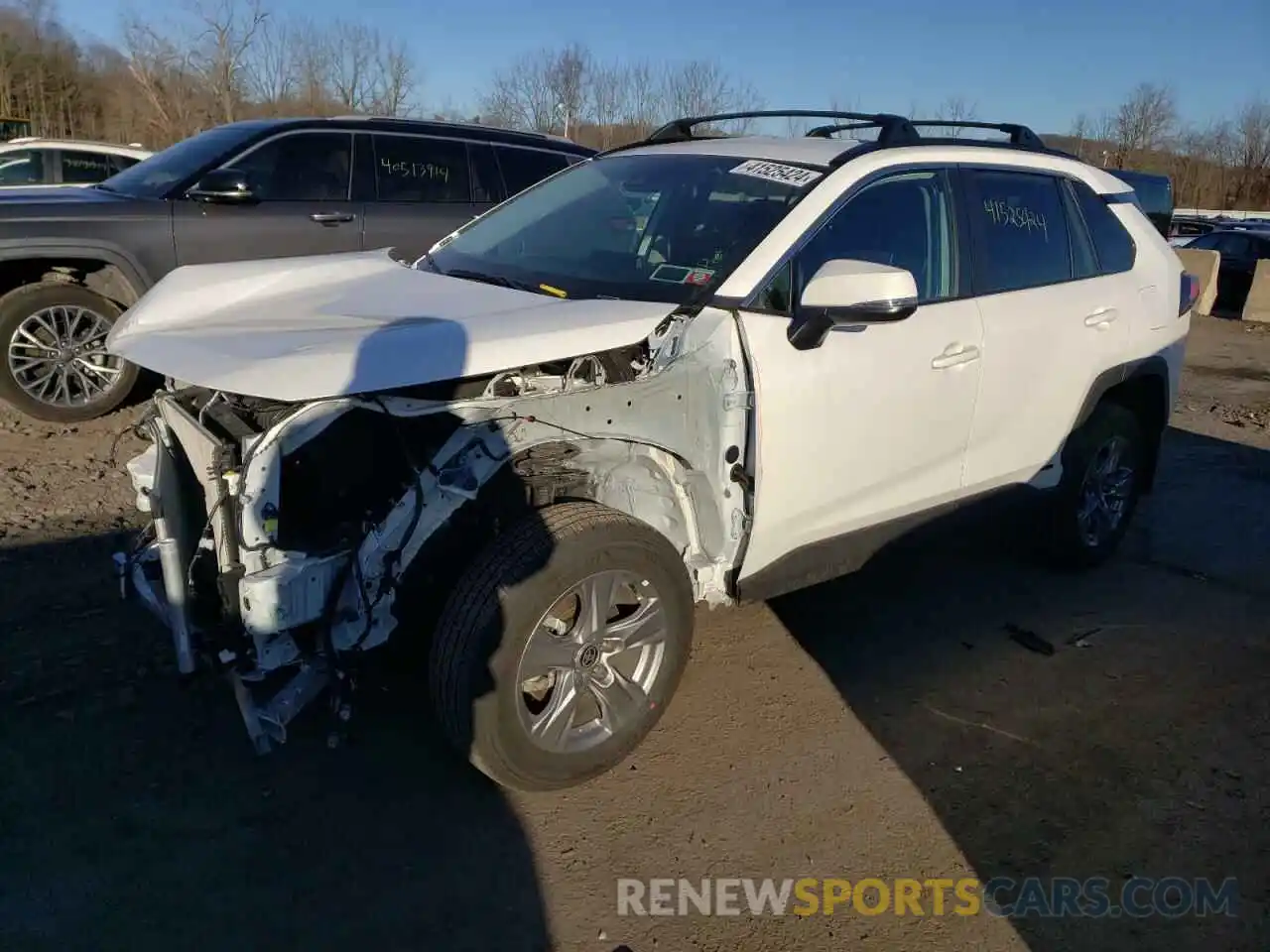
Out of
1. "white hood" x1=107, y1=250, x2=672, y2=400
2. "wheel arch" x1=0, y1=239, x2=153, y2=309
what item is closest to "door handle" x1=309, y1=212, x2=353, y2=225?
"wheel arch" x1=0, y1=239, x2=153, y2=309

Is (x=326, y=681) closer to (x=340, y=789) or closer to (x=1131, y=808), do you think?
(x=340, y=789)

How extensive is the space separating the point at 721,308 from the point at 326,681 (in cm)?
161

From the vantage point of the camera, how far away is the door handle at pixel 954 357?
3619 millimetres

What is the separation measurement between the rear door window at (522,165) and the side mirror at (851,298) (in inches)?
188

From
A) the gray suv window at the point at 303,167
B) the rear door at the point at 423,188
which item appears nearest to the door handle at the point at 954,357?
the rear door at the point at 423,188

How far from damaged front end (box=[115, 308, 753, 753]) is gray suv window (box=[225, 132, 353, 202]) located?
13.0ft

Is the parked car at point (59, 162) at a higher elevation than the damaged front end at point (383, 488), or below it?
higher

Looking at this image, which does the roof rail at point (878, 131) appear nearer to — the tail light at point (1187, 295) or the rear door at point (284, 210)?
the tail light at point (1187, 295)

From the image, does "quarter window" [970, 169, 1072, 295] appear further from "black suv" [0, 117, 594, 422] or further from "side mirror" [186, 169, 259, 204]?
"side mirror" [186, 169, 259, 204]

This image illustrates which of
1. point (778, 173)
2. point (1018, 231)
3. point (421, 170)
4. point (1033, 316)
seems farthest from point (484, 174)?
point (1033, 316)

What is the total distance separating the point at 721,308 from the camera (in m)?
3.10

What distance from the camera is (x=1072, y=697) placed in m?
3.76

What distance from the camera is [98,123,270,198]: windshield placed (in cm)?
635

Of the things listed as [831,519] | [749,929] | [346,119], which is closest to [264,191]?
[346,119]
